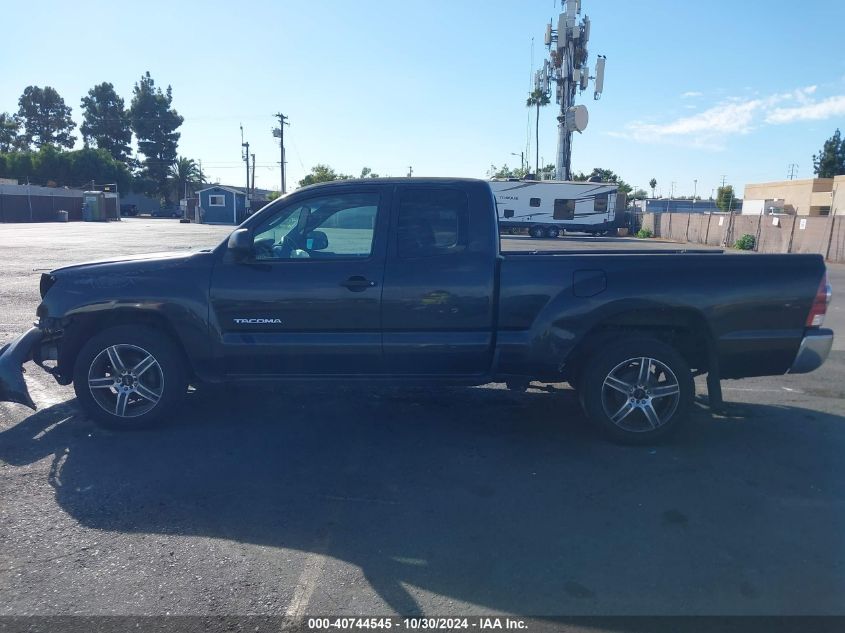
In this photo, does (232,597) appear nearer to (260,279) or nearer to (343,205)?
(260,279)

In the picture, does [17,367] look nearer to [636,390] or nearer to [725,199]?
[636,390]

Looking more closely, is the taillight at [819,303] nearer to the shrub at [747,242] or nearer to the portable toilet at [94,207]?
the shrub at [747,242]

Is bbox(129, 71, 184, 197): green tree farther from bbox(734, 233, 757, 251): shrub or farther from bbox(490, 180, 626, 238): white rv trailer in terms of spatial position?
bbox(734, 233, 757, 251): shrub

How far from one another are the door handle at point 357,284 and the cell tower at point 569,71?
143ft

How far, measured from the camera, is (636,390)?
5398 millimetres

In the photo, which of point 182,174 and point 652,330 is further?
point 182,174

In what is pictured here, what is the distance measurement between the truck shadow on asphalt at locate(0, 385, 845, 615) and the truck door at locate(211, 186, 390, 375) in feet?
2.17

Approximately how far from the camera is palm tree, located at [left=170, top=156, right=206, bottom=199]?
99.6m

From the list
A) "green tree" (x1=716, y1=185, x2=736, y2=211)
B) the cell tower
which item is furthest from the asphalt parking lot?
"green tree" (x1=716, y1=185, x2=736, y2=211)

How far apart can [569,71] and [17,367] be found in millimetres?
48360

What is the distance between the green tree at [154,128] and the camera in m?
94.6

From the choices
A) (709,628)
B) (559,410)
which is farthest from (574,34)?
(709,628)

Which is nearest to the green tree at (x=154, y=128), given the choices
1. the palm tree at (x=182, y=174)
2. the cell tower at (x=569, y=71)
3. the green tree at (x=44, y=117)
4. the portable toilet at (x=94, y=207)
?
the palm tree at (x=182, y=174)

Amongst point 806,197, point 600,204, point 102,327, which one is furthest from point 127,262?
point 806,197
